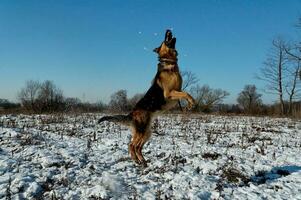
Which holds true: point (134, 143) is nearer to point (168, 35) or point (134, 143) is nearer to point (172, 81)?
point (172, 81)

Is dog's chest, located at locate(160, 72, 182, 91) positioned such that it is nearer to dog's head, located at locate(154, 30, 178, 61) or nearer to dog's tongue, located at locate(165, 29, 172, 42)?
dog's head, located at locate(154, 30, 178, 61)

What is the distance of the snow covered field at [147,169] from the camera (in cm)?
539

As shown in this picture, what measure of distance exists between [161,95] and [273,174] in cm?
301

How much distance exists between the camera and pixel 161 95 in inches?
214

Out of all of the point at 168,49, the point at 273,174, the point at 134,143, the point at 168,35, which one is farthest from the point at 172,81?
the point at 273,174

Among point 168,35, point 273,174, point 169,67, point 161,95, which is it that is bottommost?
point 273,174

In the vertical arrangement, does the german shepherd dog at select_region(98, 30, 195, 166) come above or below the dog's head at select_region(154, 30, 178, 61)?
below

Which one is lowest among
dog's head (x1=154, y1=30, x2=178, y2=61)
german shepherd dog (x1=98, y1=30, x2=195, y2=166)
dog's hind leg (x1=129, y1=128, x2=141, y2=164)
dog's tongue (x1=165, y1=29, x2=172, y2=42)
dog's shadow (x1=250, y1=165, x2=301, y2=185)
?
dog's shadow (x1=250, y1=165, x2=301, y2=185)

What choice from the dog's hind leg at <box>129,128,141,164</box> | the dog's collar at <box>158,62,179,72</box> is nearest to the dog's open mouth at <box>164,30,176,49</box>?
the dog's collar at <box>158,62,179,72</box>

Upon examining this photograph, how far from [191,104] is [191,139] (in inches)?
203

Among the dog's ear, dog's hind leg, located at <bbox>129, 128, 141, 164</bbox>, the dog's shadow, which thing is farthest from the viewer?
the dog's shadow

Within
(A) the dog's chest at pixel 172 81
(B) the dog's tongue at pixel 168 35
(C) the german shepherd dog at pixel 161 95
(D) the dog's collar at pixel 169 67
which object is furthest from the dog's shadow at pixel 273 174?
(B) the dog's tongue at pixel 168 35

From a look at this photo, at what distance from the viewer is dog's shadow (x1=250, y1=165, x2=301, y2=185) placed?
6.21 metres

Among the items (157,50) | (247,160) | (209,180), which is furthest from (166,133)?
(157,50)
